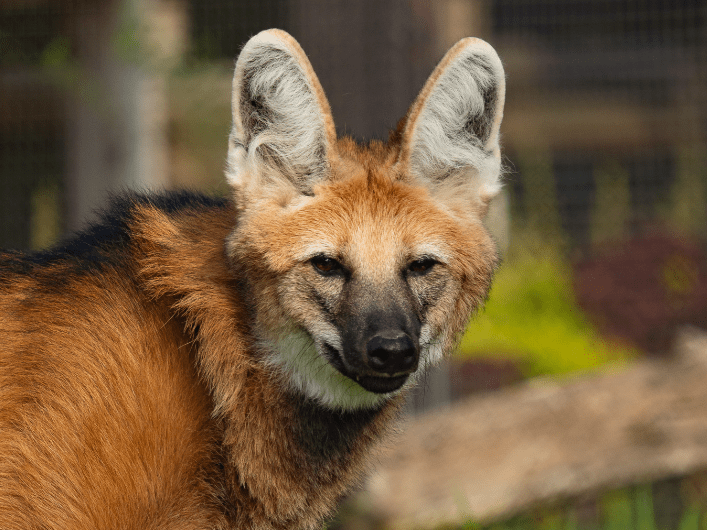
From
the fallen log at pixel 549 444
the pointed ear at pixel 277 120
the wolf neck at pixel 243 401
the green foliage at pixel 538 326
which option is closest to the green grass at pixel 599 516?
the fallen log at pixel 549 444

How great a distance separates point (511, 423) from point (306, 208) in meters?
2.94

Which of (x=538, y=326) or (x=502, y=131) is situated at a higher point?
(x=502, y=131)

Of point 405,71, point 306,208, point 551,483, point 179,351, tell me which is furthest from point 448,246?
point 405,71

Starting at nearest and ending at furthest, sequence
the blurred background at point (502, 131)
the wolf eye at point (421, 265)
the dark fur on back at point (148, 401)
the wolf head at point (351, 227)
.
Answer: the dark fur on back at point (148, 401), the wolf head at point (351, 227), the wolf eye at point (421, 265), the blurred background at point (502, 131)

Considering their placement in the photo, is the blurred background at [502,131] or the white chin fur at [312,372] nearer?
the white chin fur at [312,372]

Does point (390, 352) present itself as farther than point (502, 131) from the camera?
No

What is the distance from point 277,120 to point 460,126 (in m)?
0.63

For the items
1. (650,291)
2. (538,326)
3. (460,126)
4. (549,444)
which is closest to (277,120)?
(460,126)

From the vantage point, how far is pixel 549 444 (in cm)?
465

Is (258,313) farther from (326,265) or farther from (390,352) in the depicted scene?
(390,352)

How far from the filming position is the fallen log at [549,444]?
4.36 metres

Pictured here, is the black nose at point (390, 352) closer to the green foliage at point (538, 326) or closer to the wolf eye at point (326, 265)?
the wolf eye at point (326, 265)

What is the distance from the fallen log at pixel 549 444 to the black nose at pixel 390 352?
7.51ft

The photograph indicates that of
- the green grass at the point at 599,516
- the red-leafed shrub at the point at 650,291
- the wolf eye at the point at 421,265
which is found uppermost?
the wolf eye at the point at 421,265
